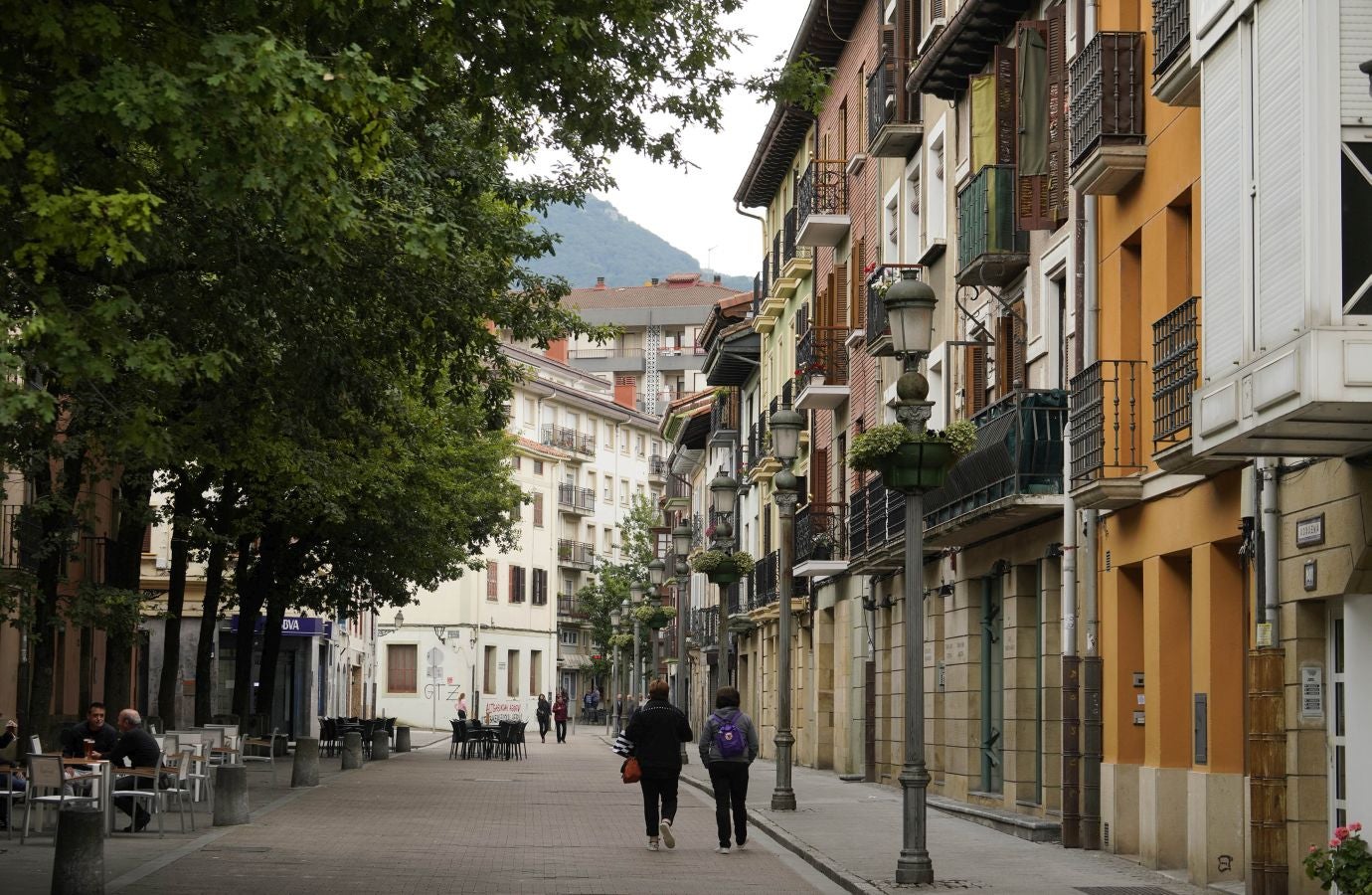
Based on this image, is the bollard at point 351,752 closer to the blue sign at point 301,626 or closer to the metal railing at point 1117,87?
the blue sign at point 301,626

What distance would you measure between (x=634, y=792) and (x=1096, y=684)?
13.6m

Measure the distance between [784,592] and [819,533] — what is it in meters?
12.9

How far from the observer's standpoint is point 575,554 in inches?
4304

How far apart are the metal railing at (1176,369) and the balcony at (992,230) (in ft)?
21.5

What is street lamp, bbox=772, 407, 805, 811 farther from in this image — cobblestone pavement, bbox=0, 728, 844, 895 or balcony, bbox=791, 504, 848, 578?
balcony, bbox=791, 504, 848, 578

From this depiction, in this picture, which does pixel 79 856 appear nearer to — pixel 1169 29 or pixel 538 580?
pixel 1169 29

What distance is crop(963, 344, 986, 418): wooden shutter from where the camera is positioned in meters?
26.6

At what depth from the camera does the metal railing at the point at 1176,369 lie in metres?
16.0

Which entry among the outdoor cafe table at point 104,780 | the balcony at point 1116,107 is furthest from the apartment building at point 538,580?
the balcony at point 1116,107

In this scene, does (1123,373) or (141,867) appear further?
(1123,373)

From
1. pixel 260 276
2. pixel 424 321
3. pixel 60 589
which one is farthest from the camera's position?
pixel 60 589

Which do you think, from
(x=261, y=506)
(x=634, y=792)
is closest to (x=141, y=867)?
(x=261, y=506)

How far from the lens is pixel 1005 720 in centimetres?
2478

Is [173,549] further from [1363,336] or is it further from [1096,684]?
[1363,336]
